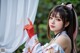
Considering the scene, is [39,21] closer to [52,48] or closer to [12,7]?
[12,7]

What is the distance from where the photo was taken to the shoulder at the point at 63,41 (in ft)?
10.2

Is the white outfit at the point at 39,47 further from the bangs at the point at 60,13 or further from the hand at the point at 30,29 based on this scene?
the bangs at the point at 60,13

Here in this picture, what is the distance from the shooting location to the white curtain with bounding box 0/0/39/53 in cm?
342

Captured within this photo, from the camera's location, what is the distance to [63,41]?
3104 mm

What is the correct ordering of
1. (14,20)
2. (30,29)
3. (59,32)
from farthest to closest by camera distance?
(14,20) → (59,32) → (30,29)

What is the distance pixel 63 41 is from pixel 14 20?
606mm

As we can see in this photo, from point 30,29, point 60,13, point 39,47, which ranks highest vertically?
point 60,13

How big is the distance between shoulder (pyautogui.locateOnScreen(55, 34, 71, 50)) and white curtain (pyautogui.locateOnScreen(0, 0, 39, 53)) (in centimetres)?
41

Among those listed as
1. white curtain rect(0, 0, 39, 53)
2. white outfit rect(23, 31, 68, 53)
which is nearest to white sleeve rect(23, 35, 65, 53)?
white outfit rect(23, 31, 68, 53)

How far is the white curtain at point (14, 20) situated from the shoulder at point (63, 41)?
0.41 m

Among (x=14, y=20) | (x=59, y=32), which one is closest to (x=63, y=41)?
(x=59, y=32)

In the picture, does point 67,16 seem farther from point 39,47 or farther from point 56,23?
point 39,47

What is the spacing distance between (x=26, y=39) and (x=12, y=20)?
25 centimetres

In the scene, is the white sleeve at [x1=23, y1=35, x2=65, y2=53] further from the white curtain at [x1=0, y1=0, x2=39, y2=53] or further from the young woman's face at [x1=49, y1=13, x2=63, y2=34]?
the white curtain at [x1=0, y1=0, x2=39, y2=53]
